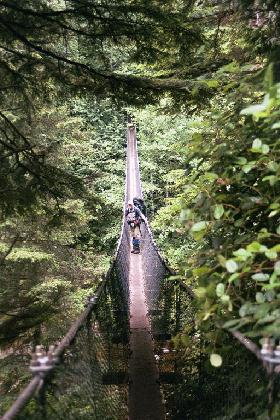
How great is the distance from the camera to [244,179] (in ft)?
4.48

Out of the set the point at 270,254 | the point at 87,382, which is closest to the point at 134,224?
the point at 87,382

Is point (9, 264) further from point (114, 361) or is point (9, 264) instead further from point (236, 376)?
point (236, 376)

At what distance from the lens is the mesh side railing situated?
111cm

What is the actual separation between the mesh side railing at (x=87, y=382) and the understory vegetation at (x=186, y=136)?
0.31m

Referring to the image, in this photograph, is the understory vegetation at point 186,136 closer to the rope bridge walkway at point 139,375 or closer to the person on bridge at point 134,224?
the rope bridge walkway at point 139,375

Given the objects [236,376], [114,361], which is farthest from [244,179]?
[114,361]

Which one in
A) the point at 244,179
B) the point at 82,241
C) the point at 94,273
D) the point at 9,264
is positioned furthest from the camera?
the point at 82,241

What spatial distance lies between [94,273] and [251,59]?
6.86 m

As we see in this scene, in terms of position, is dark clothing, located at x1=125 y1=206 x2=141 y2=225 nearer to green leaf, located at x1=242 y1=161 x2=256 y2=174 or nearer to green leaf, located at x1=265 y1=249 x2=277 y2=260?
green leaf, located at x1=242 y1=161 x2=256 y2=174

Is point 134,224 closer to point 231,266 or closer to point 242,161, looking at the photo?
point 242,161

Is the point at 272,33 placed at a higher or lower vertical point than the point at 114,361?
higher

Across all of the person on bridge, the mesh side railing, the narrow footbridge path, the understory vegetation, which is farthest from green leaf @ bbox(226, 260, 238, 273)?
the person on bridge

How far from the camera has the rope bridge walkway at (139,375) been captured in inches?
43.5

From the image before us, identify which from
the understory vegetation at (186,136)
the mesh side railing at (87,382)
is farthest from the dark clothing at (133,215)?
the mesh side railing at (87,382)
